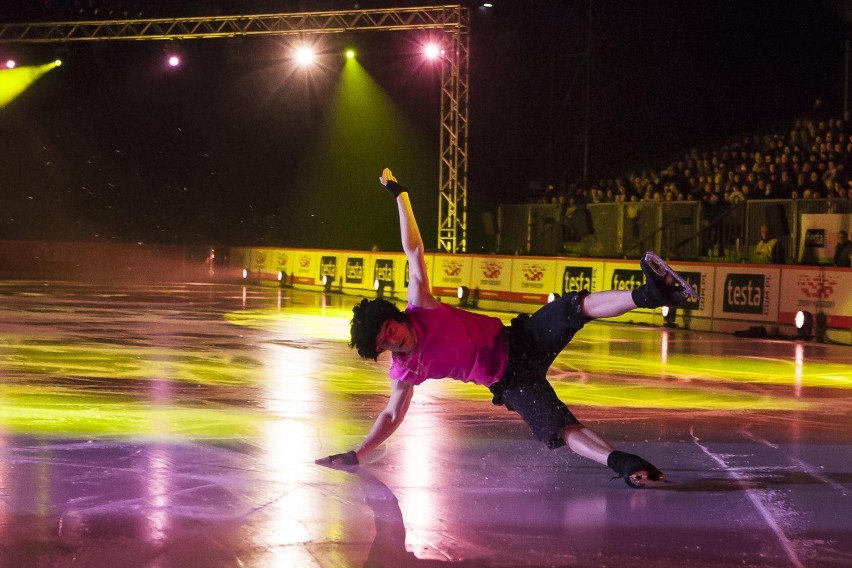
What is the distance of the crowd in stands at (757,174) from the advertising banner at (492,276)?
3.06 meters

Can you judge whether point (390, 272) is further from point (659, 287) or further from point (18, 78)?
point (659, 287)

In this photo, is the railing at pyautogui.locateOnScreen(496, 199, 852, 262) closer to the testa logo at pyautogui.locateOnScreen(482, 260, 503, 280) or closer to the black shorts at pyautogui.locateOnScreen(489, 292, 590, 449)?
the testa logo at pyautogui.locateOnScreen(482, 260, 503, 280)

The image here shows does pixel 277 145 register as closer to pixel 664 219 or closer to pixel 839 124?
pixel 664 219

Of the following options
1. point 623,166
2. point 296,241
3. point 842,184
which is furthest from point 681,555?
point 296,241

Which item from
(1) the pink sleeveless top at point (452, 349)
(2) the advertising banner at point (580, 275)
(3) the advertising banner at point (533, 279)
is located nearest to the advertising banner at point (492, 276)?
(3) the advertising banner at point (533, 279)

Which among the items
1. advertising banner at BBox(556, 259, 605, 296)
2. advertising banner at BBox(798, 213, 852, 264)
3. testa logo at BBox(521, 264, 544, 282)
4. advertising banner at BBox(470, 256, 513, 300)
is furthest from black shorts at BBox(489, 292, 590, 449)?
advertising banner at BBox(470, 256, 513, 300)

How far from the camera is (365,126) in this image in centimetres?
3916

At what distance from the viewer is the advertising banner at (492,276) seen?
28.2m

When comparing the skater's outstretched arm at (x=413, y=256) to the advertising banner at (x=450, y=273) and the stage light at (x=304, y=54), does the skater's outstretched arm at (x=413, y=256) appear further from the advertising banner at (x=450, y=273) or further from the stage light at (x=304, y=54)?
the stage light at (x=304, y=54)

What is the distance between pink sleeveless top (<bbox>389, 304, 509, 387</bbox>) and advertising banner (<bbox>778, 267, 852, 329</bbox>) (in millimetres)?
15275

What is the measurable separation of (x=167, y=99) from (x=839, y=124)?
26.0 m

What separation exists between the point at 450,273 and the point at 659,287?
24229mm

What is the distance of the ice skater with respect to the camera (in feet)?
20.0

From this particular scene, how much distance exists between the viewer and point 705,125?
114ft
